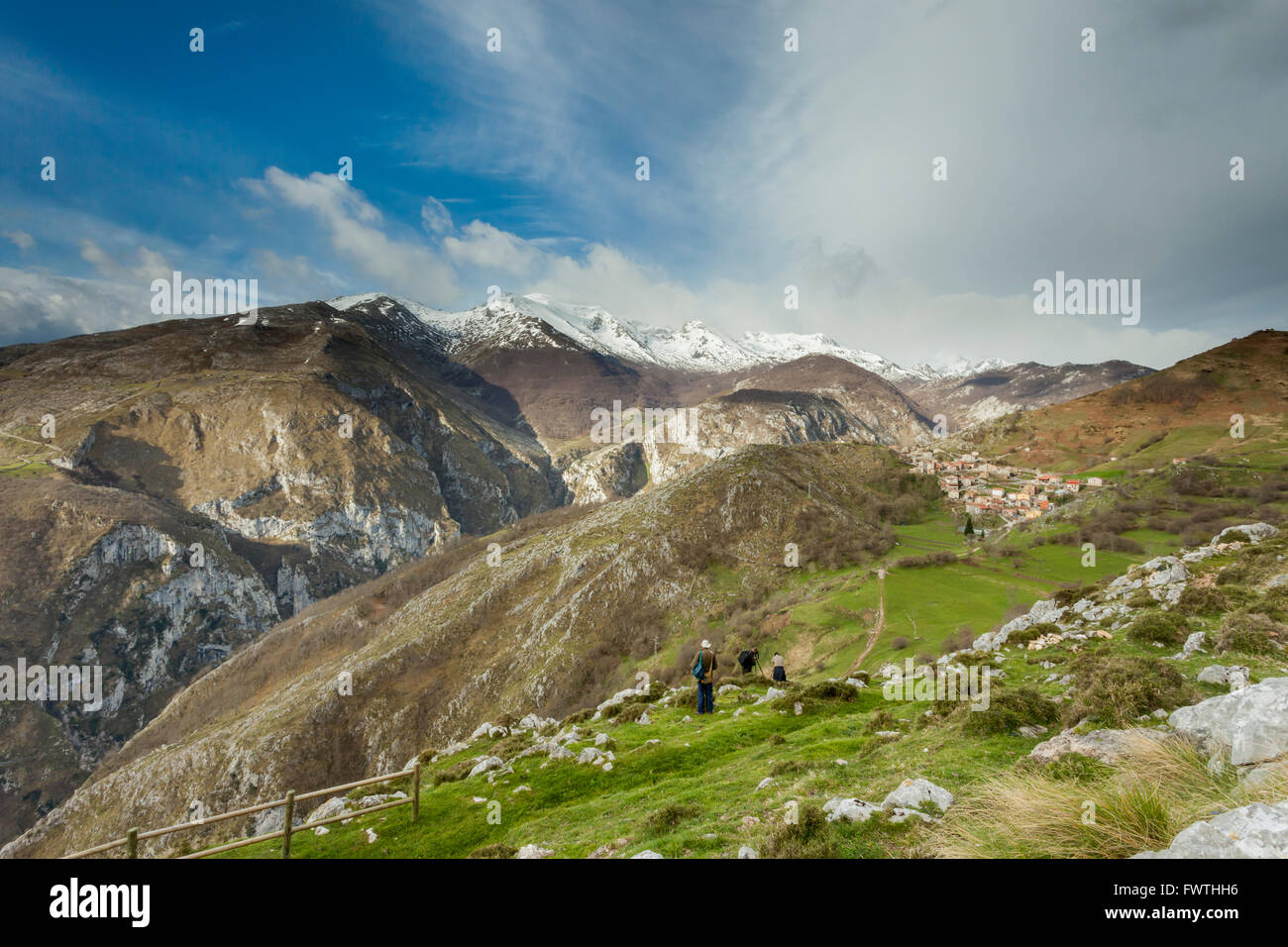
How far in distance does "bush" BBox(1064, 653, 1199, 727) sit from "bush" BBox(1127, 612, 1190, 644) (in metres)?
5.14

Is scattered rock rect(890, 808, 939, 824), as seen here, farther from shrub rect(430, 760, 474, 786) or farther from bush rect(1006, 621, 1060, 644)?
bush rect(1006, 621, 1060, 644)

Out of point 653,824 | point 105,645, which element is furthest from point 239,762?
point 105,645

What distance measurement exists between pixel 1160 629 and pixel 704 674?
14661mm

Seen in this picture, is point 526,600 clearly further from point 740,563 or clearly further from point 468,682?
point 740,563

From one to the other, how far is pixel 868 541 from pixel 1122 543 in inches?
1210

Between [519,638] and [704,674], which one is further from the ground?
[704,674]

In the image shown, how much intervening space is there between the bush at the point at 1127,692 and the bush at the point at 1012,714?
1.59ft

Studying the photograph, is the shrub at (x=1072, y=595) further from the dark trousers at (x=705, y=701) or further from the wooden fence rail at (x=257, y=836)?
the wooden fence rail at (x=257, y=836)

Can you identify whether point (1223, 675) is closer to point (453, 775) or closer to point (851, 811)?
point (851, 811)

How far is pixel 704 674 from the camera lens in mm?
21141

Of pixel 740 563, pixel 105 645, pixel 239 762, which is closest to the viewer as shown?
pixel 239 762

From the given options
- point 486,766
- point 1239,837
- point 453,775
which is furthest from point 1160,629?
point 453,775

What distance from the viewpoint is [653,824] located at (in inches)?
400

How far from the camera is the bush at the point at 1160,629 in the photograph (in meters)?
14.6
